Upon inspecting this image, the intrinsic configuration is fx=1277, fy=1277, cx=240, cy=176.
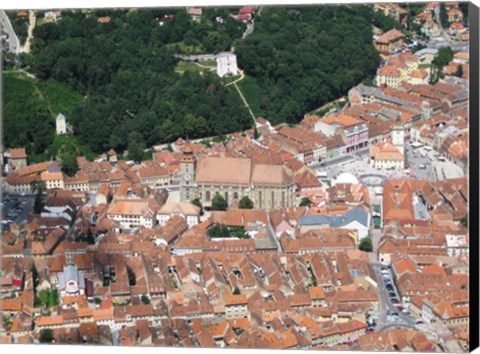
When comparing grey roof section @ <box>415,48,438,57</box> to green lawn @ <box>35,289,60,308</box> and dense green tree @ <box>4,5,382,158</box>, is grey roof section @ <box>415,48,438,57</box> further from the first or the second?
green lawn @ <box>35,289,60,308</box>

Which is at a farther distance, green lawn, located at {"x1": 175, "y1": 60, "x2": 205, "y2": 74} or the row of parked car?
green lawn, located at {"x1": 175, "y1": 60, "x2": 205, "y2": 74}

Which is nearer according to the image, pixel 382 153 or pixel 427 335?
pixel 427 335

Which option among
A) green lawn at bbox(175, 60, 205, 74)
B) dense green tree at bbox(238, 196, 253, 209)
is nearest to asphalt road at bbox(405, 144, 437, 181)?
dense green tree at bbox(238, 196, 253, 209)

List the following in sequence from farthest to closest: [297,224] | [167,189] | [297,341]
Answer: [167,189], [297,224], [297,341]

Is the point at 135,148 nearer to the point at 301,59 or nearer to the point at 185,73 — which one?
the point at 185,73

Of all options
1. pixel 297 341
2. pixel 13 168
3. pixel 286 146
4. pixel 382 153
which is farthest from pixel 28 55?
pixel 297 341

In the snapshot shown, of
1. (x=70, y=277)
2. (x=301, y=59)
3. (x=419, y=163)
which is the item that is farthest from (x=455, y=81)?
(x=70, y=277)

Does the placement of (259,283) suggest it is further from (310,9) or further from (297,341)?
(310,9)
